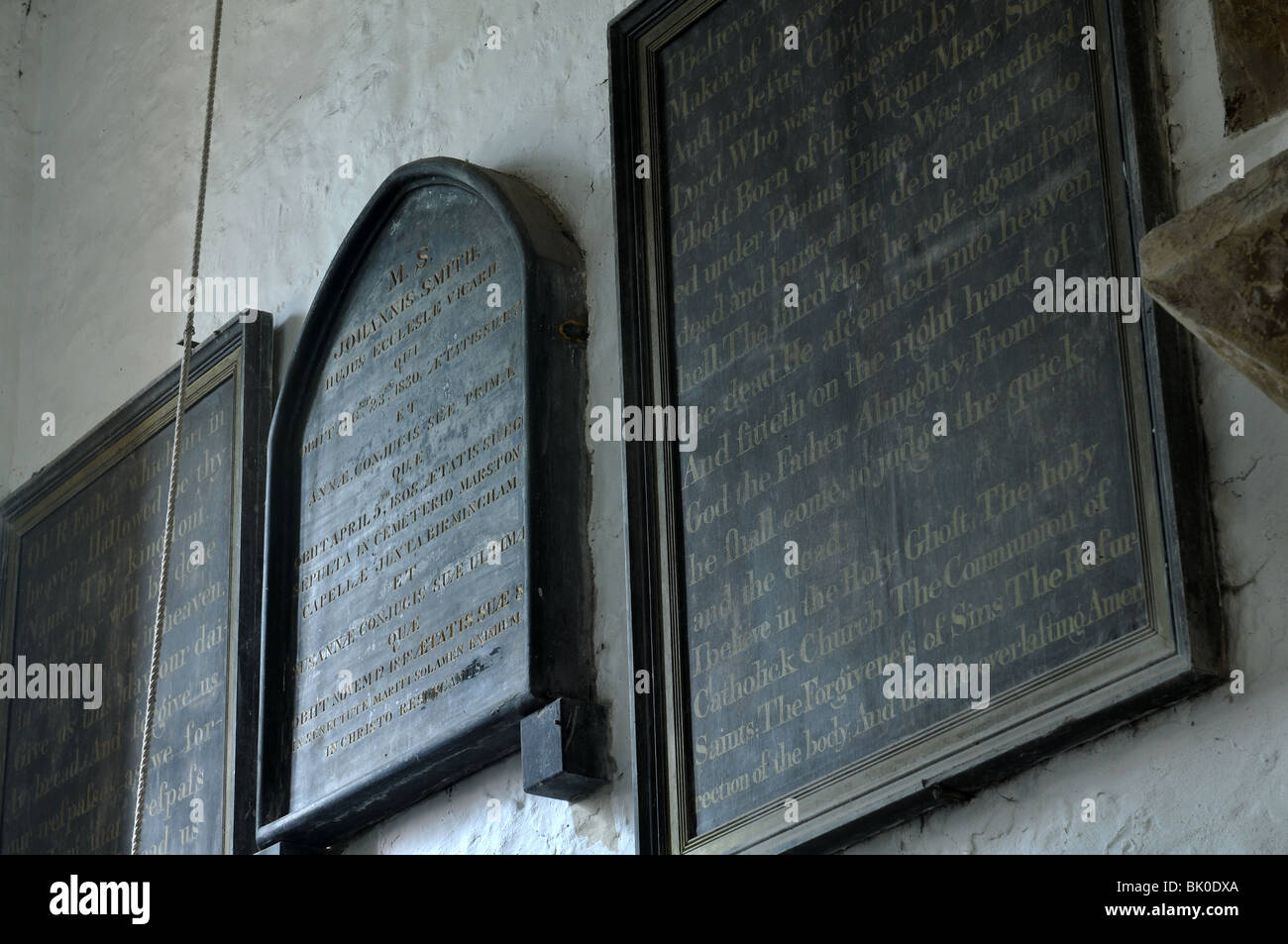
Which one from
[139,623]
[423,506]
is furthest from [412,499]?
[139,623]

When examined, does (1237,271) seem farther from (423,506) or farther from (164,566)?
(164,566)

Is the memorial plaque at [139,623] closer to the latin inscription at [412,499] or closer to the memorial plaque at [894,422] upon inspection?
the latin inscription at [412,499]

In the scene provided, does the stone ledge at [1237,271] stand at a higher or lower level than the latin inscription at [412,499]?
lower

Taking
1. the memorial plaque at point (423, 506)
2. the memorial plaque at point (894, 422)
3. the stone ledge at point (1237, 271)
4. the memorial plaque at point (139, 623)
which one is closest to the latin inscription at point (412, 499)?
the memorial plaque at point (423, 506)

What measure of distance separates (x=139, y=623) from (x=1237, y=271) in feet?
11.6

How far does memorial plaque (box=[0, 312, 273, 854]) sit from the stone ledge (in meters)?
2.83

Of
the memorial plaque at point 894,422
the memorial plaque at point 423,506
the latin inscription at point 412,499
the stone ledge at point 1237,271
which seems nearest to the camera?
the stone ledge at point 1237,271

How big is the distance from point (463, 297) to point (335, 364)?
0.51 metres

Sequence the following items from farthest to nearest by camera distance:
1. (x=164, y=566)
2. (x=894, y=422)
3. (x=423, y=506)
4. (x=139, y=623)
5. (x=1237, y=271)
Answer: (x=139, y=623), (x=164, y=566), (x=423, y=506), (x=894, y=422), (x=1237, y=271)

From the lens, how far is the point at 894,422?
11.9ft

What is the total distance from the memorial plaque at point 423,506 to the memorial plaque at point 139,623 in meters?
0.18

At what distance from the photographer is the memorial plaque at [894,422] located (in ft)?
10.6
